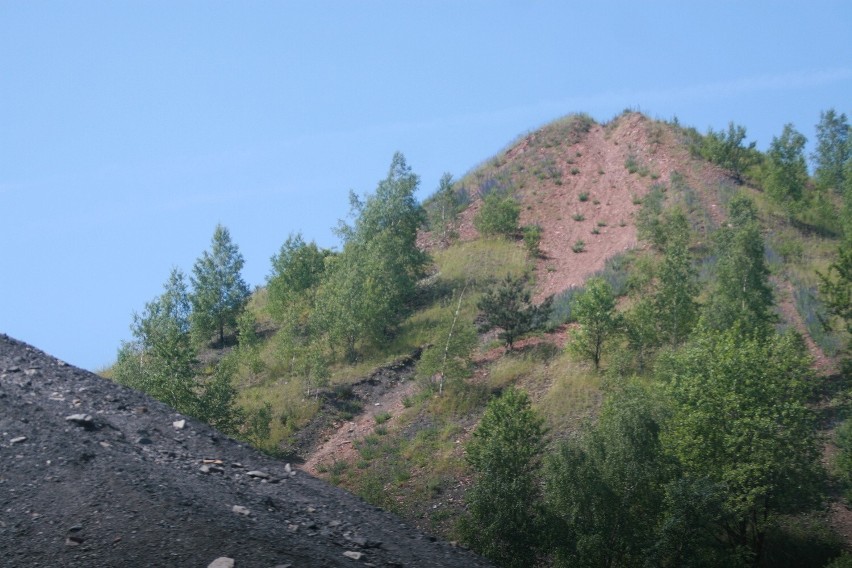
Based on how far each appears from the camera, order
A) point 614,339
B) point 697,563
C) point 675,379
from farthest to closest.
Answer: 1. point 614,339
2. point 675,379
3. point 697,563

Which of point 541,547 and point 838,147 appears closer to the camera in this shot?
point 541,547

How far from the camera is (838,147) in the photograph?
75.5 m

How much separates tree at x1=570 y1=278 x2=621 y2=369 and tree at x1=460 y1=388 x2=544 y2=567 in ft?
43.6

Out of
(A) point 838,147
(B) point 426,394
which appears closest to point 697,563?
(B) point 426,394

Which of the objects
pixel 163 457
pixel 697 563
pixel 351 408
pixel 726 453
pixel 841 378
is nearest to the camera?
pixel 163 457

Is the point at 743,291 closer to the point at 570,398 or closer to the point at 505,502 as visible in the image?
the point at 570,398

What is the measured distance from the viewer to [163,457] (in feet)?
65.7

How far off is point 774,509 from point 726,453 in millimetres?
2615

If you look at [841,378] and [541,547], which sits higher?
[841,378]

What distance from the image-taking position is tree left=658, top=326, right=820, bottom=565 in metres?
28.9

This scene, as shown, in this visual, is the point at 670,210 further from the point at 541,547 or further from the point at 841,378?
the point at 541,547

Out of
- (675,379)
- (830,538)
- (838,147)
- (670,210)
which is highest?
(838,147)

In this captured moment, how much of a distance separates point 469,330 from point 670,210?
2179 centimetres

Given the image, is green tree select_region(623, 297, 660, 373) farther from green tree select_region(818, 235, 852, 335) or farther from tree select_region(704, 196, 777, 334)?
green tree select_region(818, 235, 852, 335)
